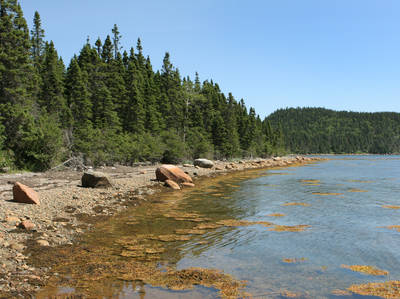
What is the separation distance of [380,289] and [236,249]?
4249 millimetres

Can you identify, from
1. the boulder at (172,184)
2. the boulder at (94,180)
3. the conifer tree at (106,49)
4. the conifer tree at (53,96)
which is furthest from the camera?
the conifer tree at (106,49)

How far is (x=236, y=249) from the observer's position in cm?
1028

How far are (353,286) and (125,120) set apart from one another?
47.4 metres

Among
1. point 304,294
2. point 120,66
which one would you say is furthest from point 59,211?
point 120,66

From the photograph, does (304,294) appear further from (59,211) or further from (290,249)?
(59,211)

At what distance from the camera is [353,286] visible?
24.8ft

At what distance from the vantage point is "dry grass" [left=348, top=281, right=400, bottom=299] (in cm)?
709

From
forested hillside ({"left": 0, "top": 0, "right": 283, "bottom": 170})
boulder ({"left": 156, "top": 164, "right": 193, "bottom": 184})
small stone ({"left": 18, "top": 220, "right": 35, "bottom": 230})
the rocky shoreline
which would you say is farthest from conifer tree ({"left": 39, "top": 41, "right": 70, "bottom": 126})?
small stone ({"left": 18, "top": 220, "right": 35, "bottom": 230})

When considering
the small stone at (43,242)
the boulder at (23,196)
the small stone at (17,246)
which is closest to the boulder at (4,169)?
the boulder at (23,196)

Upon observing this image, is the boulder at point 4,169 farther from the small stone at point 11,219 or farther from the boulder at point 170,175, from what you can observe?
the small stone at point 11,219

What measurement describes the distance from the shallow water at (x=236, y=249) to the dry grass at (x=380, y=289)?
0.70 ft

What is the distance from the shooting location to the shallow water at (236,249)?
24.0 ft

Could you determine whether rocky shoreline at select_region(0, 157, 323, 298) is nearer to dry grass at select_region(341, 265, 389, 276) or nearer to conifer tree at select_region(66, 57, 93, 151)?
dry grass at select_region(341, 265, 389, 276)

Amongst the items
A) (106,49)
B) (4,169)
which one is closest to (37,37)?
(106,49)
